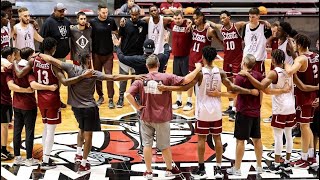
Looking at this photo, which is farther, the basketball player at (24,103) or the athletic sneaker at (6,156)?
the athletic sneaker at (6,156)

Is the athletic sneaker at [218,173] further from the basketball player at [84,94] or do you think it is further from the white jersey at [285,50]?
the white jersey at [285,50]

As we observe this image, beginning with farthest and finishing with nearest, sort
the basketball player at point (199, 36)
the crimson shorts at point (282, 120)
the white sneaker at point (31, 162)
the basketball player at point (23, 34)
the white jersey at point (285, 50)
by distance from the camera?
the basketball player at point (23, 34), the basketball player at point (199, 36), the white jersey at point (285, 50), the white sneaker at point (31, 162), the crimson shorts at point (282, 120)

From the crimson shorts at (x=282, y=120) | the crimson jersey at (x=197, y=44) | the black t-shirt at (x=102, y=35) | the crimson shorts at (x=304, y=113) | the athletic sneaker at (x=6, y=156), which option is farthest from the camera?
the black t-shirt at (x=102, y=35)

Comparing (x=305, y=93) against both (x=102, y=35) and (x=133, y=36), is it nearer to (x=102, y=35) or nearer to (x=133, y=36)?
(x=133, y=36)

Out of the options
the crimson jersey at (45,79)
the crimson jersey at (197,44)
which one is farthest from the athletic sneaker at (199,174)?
the crimson jersey at (197,44)

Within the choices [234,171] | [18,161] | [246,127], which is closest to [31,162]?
[18,161]

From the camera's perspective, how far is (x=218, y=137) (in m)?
8.02

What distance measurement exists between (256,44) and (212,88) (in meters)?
3.10

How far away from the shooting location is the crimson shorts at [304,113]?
8.26 m

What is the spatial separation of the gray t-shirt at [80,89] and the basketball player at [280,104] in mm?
2149

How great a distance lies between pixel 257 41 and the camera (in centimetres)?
1069

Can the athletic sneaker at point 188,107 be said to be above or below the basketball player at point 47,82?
below

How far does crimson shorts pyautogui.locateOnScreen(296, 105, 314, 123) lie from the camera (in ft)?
27.1

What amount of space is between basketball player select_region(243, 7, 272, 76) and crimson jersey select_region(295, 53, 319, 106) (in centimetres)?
243
